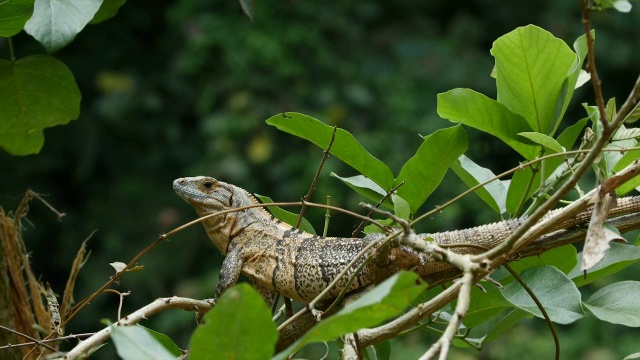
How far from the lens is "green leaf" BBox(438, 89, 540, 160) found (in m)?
1.32

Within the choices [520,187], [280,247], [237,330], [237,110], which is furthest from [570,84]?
[237,110]

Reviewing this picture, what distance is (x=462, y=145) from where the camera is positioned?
130cm

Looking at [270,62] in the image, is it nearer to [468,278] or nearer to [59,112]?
[59,112]

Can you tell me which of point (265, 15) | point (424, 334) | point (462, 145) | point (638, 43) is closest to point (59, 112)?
point (462, 145)

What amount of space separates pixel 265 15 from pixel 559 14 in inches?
72.8

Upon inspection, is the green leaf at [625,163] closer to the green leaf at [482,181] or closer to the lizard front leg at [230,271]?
the green leaf at [482,181]

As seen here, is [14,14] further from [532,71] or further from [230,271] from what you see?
[532,71]

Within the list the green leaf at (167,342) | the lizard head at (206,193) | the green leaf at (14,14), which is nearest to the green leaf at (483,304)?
the green leaf at (167,342)

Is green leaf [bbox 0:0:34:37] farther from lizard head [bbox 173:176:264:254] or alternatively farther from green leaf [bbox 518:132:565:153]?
green leaf [bbox 518:132:565:153]

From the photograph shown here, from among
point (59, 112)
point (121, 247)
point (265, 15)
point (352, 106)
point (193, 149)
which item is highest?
point (59, 112)

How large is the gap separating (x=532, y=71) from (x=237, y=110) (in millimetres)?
4094

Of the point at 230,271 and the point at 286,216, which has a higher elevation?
the point at 286,216

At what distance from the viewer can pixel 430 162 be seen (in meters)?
1.33

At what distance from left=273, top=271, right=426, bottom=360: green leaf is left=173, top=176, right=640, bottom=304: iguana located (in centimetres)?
55
